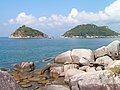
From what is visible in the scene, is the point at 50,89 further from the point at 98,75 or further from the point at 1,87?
the point at 1,87

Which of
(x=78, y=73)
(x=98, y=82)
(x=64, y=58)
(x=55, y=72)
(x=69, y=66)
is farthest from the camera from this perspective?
(x=64, y=58)

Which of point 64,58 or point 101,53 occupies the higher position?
point 101,53

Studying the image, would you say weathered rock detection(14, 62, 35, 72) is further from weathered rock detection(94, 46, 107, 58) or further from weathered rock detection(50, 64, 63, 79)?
weathered rock detection(94, 46, 107, 58)

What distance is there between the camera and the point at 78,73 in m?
21.5

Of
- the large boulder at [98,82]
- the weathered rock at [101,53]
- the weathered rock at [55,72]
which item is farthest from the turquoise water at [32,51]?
the large boulder at [98,82]

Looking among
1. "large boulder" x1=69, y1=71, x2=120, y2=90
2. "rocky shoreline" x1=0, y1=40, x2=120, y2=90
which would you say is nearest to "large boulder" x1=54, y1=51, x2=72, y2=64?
"rocky shoreline" x1=0, y1=40, x2=120, y2=90

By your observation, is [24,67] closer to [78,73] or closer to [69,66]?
[69,66]

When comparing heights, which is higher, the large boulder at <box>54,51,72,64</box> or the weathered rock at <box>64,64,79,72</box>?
the large boulder at <box>54,51,72,64</box>

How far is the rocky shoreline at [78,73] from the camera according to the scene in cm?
1594

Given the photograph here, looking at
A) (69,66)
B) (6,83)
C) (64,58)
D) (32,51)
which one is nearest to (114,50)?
(64,58)

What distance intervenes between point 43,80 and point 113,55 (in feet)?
35.0

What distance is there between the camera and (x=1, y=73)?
20.5ft

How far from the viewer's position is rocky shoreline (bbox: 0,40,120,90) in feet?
52.3

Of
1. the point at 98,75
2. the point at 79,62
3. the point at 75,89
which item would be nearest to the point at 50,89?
the point at 75,89
